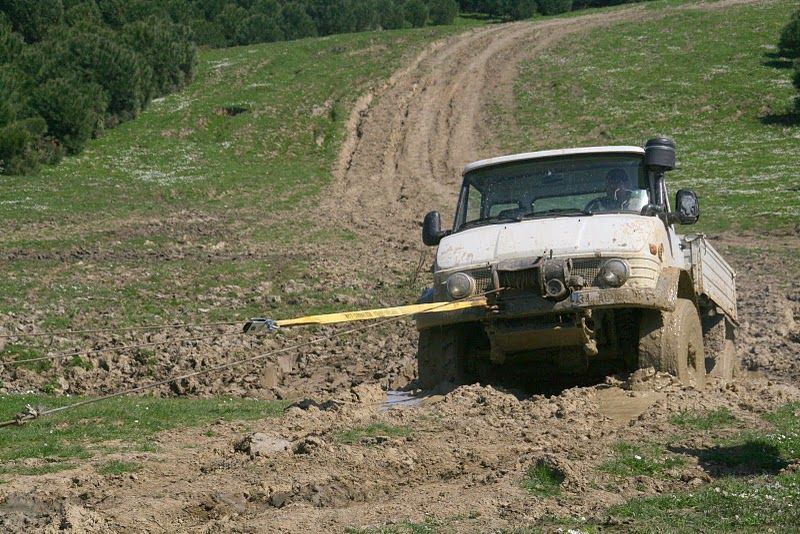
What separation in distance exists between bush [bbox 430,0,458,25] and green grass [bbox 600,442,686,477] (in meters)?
74.4

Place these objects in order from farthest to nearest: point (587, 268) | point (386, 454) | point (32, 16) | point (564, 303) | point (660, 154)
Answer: point (32, 16) < point (660, 154) < point (587, 268) < point (564, 303) < point (386, 454)

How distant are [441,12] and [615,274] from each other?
238 ft

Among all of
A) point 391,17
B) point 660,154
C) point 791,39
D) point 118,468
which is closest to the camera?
point 118,468

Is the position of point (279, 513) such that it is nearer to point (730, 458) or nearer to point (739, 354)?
point (730, 458)

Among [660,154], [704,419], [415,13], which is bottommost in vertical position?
[704,419]

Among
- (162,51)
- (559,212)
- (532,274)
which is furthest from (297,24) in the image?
(532,274)

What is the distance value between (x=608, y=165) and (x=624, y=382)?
2331 millimetres

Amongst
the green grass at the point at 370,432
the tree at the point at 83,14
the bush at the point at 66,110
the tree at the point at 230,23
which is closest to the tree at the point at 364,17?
the tree at the point at 230,23

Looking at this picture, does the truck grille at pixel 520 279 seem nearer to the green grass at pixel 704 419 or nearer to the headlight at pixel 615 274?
the headlight at pixel 615 274

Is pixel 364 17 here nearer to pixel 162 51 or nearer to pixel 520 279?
pixel 162 51

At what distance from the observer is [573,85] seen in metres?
54.6

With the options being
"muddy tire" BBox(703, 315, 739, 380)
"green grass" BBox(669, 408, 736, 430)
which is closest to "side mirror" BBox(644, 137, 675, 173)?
"green grass" BBox(669, 408, 736, 430)

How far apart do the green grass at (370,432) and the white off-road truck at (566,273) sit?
1.46 m

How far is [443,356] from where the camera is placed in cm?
1244
